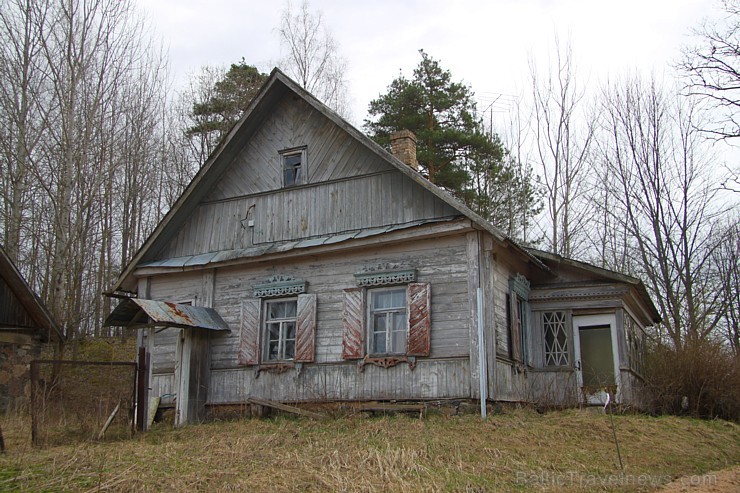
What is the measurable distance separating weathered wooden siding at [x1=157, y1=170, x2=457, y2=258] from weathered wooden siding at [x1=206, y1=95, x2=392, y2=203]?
0.22 meters

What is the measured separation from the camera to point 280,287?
43.3 ft

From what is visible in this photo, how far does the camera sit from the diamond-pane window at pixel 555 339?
13797mm

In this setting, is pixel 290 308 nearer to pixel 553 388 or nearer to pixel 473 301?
pixel 473 301

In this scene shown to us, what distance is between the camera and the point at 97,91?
800 inches

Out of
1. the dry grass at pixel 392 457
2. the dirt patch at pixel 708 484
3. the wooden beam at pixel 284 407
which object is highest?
the wooden beam at pixel 284 407

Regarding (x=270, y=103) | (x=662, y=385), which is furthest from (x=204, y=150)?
(x=662, y=385)

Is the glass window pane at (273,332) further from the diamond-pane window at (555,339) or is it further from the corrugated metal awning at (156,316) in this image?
the diamond-pane window at (555,339)

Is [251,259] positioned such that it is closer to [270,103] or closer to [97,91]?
[270,103]

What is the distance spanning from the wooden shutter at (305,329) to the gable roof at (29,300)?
6.52 m

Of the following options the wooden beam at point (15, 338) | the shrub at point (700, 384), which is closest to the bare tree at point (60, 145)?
the wooden beam at point (15, 338)

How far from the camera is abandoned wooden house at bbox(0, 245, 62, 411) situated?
1487 centimetres

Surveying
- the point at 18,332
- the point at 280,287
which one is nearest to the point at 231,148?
the point at 280,287

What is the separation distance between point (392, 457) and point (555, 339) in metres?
7.58

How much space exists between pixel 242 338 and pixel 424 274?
12.9ft
